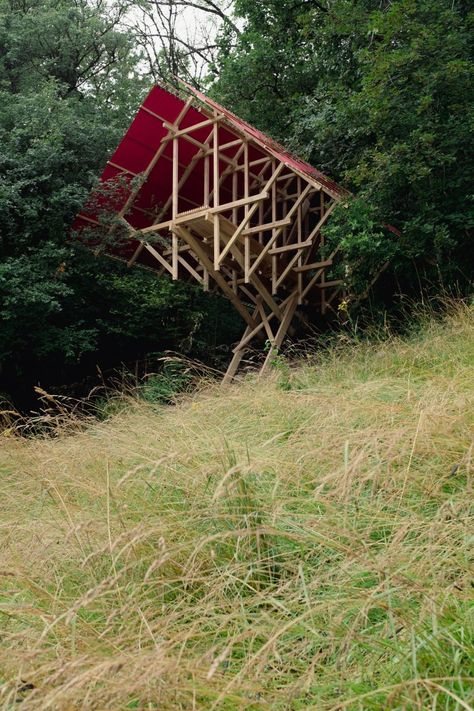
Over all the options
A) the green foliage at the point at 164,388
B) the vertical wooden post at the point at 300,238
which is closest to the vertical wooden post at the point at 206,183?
the vertical wooden post at the point at 300,238

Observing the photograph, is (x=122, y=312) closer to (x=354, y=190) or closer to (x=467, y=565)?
(x=354, y=190)

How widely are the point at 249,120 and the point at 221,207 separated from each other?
16.6 feet

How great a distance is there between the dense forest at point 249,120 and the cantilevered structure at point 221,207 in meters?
0.68

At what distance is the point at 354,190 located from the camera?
11.5 metres

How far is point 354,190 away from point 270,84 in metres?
4.05

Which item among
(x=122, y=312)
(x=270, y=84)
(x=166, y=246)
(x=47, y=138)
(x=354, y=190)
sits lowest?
(x=122, y=312)

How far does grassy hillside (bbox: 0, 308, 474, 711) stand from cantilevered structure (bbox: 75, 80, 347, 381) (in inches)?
264

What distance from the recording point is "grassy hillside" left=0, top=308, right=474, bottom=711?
1.76 m

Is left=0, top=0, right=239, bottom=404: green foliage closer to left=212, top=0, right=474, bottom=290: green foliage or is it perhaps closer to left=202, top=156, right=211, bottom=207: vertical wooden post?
left=202, top=156, right=211, bottom=207: vertical wooden post

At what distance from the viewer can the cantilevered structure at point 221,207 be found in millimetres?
10509

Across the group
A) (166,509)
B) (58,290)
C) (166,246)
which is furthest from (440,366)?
(166,246)

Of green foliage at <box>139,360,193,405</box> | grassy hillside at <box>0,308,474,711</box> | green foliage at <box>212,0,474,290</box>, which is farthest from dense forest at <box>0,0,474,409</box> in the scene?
grassy hillside at <box>0,308,474,711</box>

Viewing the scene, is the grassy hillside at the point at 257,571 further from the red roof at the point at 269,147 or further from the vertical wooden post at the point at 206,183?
the vertical wooden post at the point at 206,183

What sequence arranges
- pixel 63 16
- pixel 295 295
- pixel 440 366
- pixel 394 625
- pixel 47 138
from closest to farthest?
pixel 394 625 → pixel 440 366 → pixel 47 138 → pixel 295 295 → pixel 63 16
